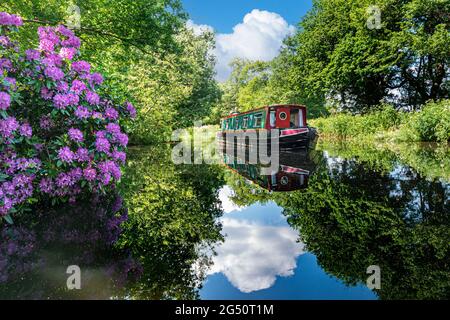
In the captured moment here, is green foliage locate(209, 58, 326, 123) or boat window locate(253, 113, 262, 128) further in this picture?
green foliage locate(209, 58, 326, 123)

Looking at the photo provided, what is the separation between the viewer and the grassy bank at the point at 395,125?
16422 mm

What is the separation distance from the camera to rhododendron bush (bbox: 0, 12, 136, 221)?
354 cm

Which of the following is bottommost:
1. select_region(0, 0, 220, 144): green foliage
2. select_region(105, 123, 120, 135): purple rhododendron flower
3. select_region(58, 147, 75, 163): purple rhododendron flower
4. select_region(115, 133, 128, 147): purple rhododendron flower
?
select_region(58, 147, 75, 163): purple rhododendron flower

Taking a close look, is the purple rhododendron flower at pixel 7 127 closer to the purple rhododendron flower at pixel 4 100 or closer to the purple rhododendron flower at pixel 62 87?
the purple rhododendron flower at pixel 4 100

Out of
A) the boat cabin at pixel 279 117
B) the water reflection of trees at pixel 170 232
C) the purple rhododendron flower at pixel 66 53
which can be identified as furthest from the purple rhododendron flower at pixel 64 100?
the boat cabin at pixel 279 117

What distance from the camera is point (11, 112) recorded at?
404 cm

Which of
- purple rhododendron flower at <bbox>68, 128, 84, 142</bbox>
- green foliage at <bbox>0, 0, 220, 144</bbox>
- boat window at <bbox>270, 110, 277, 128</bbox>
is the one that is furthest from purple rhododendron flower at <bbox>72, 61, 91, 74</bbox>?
boat window at <bbox>270, 110, 277, 128</bbox>

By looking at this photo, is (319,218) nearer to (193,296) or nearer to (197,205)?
(197,205)

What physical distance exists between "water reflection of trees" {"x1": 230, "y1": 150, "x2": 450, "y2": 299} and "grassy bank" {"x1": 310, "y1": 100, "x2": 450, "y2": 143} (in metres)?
12.3

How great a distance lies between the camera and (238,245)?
330 centimetres

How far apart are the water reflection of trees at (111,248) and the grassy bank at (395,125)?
15975 millimetres

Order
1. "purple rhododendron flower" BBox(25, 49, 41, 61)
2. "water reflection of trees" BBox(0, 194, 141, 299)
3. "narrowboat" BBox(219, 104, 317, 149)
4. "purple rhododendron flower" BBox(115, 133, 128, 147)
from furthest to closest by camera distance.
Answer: "narrowboat" BBox(219, 104, 317, 149) → "purple rhododendron flower" BBox(115, 133, 128, 147) → "purple rhododendron flower" BBox(25, 49, 41, 61) → "water reflection of trees" BBox(0, 194, 141, 299)

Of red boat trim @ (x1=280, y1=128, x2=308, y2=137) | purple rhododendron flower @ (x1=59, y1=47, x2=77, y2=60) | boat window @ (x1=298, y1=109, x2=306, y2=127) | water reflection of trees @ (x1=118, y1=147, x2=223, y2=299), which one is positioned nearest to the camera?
water reflection of trees @ (x1=118, y1=147, x2=223, y2=299)

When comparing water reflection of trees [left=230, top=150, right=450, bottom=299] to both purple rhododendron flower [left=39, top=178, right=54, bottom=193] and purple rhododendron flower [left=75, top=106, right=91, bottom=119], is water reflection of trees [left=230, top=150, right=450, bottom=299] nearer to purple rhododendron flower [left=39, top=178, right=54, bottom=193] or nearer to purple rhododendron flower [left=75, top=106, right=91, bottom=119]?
purple rhododendron flower [left=75, top=106, right=91, bottom=119]
